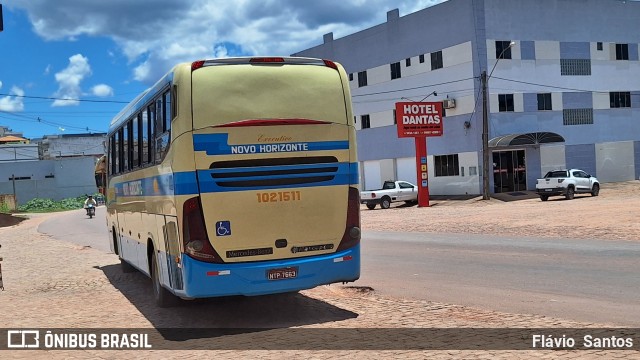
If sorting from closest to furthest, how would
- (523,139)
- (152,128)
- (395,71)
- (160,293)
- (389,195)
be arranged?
(152,128) → (160,293) → (389,195) → (523,139) → (395,71)

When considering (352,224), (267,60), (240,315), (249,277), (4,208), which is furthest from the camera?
(4,208)

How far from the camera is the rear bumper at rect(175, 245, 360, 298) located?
7.44 metres

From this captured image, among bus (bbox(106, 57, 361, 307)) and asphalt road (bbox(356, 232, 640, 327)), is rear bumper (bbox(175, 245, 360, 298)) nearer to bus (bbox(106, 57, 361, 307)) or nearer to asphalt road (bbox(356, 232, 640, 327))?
bus (bbox(106, 57, 361, 307))

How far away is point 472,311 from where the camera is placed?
26.1ft

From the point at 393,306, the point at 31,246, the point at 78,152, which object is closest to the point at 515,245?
the point at 393,306

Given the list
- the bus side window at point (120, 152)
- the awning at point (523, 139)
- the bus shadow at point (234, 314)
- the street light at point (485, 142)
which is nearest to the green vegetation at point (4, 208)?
the street light at point (485, 142)

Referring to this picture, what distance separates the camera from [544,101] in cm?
4244

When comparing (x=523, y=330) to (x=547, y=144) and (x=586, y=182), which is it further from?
(x=547, y=144)

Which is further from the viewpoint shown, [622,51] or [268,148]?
[622,51]

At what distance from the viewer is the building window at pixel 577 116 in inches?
1693

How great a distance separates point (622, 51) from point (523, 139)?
43.3 ft

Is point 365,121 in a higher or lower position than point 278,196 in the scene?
higher

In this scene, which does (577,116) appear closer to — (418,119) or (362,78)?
(418,119)

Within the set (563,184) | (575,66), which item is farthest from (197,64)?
(575,66)
